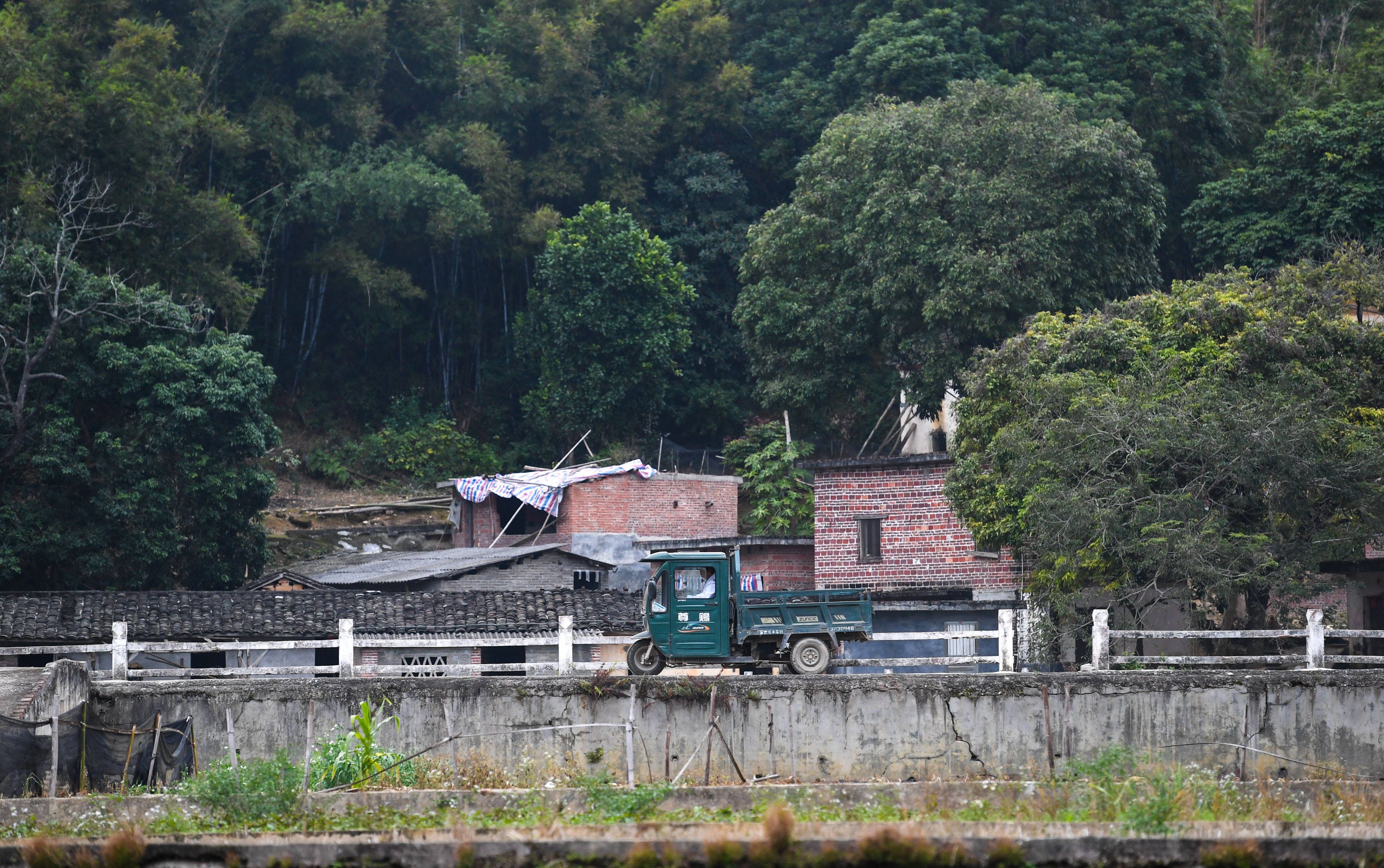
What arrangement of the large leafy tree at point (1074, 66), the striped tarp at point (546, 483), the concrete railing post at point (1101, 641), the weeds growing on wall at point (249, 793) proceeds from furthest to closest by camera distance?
Answer: 1. the large leafy tree at point (1074, 66)
2. the striped tarp at point (546, 483)
3. the concrete railing post at point (1101, 641)
4. the weeds growing on wall at point (249, 793)

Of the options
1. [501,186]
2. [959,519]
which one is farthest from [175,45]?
[959,519]

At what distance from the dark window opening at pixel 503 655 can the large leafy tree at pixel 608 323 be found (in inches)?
861

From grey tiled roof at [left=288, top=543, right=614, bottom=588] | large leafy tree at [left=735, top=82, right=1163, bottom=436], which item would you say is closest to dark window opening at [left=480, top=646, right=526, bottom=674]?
grey tiled roof at [left=288, top=543, right=614, bottom=588]

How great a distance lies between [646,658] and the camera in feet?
60.6

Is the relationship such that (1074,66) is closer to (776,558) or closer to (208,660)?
(776,558)

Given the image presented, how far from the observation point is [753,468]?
4444cm

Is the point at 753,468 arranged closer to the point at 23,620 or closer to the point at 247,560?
the point at 247,560

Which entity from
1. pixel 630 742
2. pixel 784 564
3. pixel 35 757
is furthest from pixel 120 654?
pixel 784 564

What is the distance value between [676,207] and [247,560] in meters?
24.5

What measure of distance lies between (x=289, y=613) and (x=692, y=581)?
36.0 feet

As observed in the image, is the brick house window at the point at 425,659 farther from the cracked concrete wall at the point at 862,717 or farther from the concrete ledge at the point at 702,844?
the concrete ledge at the point at 702,844

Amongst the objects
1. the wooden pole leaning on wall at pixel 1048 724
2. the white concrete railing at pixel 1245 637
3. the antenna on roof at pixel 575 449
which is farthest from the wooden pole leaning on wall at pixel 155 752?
the antenna on roof at pixel 575 449

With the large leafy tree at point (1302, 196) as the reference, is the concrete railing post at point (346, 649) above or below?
below

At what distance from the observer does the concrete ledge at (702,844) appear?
331 inches
